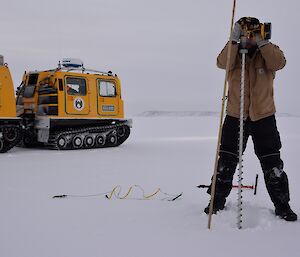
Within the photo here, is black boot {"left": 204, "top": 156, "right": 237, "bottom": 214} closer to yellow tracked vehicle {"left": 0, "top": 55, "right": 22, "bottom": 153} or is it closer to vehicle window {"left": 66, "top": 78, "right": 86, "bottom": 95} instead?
yellow tracked vehicle {"left": 0, "top": 55, "right": 22, "bottom": 153}

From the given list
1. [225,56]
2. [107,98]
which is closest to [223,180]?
[225,56]

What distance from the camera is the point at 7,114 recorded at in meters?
9.74

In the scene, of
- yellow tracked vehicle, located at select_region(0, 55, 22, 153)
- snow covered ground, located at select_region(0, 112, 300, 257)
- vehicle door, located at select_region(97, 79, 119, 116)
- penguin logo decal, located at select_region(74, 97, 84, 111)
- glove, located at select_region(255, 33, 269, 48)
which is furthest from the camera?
vehicle door, located at select_region(97, 79, 119, 116)

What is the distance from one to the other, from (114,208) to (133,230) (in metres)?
0.82

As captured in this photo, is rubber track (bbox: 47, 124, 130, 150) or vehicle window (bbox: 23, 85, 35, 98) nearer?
rubber track (bbox: 47, 124, 130, 150)

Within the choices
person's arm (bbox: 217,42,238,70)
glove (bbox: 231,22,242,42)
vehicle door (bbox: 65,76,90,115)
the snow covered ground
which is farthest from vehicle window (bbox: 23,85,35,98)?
glove (bbox: 231,22,242,42)

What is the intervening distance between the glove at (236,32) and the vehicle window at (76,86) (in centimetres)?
836

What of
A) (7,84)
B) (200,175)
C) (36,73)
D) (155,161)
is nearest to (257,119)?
(200,175)

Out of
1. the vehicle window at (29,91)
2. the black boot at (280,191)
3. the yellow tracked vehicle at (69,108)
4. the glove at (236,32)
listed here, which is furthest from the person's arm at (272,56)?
the vehicle window at (29,91)

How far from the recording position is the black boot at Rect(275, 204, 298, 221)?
343 cm

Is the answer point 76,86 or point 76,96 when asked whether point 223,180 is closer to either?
point 76,96

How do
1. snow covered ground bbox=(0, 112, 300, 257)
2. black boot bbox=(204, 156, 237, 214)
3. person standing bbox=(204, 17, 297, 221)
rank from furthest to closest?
black boot bbox=(204, 156, 237, 214), person standing bbox=(204, 17, 297, 221), snow covered ground bbox=(0, 112, 300, 257)

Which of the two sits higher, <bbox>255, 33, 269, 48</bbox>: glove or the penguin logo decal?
<bbox>255, 33, 269, 48</bbox>: glove

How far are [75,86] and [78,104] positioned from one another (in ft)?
1.84
